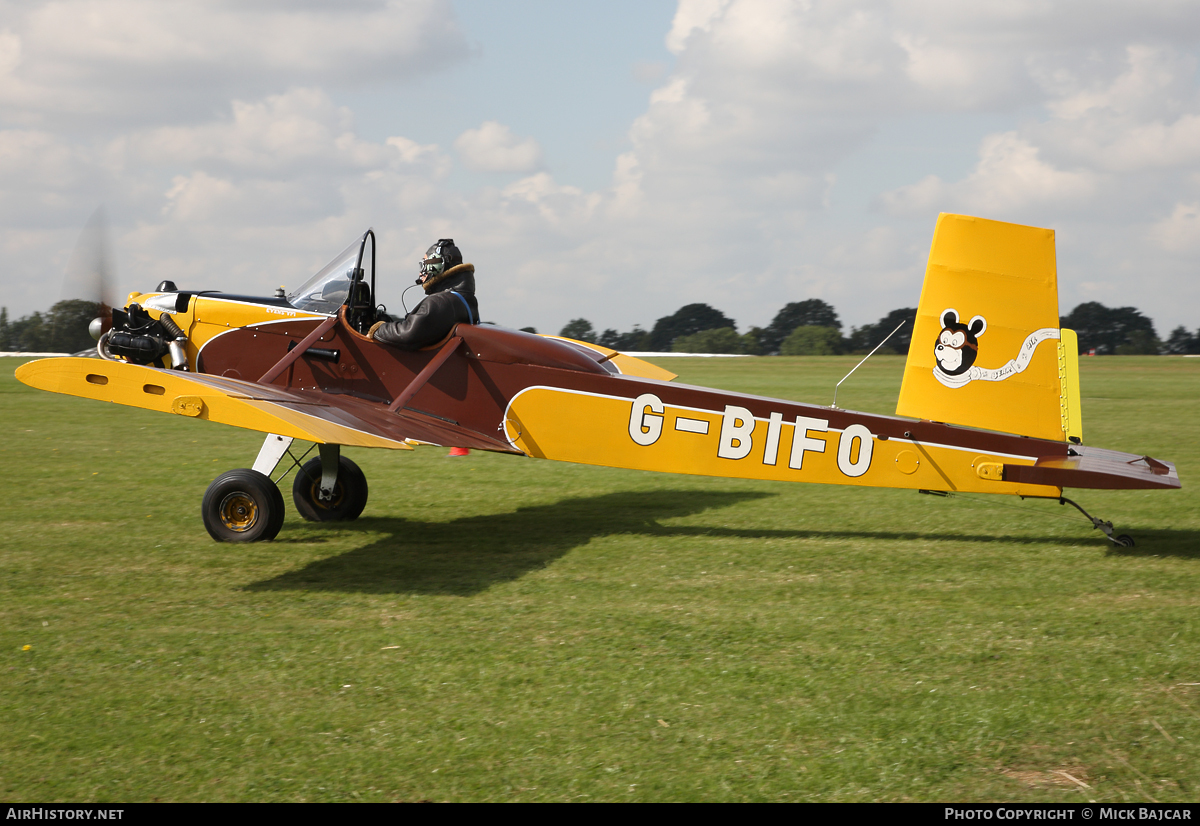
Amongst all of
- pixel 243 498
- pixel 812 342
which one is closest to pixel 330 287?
pixel 243 498

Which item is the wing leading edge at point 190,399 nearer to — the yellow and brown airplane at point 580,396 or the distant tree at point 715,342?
the yellow and brown airplane at point 580,396

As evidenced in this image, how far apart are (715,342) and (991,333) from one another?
227 feet

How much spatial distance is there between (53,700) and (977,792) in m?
4.07

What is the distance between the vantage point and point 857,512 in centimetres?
930

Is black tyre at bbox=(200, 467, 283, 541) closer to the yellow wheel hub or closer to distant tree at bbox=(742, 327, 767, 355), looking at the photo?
the yellow wheel hub

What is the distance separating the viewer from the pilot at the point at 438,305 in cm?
799

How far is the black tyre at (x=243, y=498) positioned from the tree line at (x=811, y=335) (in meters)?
64.2

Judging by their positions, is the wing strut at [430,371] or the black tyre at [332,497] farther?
the black tyre at [332,497]

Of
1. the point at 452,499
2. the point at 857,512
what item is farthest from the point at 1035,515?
the point at 452,499

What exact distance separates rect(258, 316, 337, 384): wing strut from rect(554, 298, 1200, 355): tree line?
63300mm

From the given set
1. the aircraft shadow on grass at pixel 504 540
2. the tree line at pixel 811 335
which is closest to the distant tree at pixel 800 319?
the tree line at pixel 811 335

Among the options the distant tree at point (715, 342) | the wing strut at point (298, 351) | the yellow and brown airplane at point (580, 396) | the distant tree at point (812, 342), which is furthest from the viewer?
the distant tree at point (715, 342)
